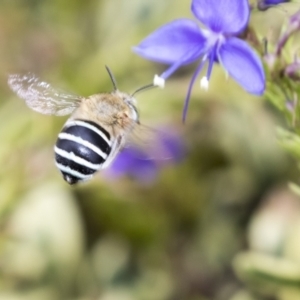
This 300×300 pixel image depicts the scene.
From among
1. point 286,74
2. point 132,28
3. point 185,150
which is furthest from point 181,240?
point 286,74

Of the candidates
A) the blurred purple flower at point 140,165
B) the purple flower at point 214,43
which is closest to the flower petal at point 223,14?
the purple flower at point 214,43

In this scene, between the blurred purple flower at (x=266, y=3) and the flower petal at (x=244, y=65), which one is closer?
the flower petal at (x=244, y=65)

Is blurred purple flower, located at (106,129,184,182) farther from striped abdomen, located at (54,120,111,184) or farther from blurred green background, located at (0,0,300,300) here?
striped abdomen, located at (54,120,111,184)

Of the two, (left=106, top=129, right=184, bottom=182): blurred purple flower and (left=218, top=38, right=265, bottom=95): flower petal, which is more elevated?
(left=218, top=38, right=265, bottom=95): flower petal

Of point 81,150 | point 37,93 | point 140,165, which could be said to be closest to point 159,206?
point 140,165

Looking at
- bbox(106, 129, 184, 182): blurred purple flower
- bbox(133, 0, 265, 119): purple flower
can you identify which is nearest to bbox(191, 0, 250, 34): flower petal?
bbox(133, 0, 265, 119): purple flower

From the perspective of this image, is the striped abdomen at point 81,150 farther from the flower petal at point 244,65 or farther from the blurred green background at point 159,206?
the blurred green background at point 159,206

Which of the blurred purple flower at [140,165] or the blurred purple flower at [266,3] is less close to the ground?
the blurred purple flower at [266,3]

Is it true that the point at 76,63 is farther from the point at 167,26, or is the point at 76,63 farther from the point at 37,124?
the point at 167,26
